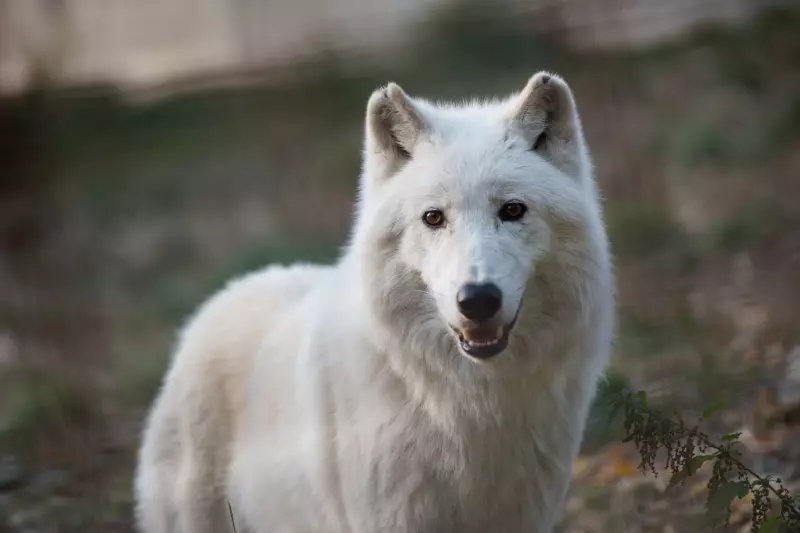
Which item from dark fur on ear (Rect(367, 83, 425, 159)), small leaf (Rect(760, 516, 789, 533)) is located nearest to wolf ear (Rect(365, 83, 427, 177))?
dark fur on ear (Rect(367, 83, 425, 159))

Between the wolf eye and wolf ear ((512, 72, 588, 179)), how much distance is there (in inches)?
8.7

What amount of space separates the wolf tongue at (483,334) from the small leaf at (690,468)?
0.91m

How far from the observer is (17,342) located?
4527 millimetres

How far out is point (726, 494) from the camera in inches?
105

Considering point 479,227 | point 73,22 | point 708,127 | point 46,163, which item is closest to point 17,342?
point 46,163

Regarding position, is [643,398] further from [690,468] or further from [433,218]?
[433,218]

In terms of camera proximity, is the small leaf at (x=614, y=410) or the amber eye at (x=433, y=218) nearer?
the amber eye at (x=433, y=218)

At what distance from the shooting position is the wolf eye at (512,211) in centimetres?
236

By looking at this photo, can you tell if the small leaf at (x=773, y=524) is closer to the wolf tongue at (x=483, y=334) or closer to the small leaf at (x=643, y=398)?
the small leaf at (x=643, y=398)

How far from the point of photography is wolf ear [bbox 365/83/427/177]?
252 centimetres

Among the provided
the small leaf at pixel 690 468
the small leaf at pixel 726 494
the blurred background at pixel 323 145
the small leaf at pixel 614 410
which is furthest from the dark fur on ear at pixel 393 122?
the blurred background at pixel 323 145

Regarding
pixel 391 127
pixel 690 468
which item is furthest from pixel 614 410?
pixel 391 127

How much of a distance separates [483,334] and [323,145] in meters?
3.22

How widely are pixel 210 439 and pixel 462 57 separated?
101 inches
